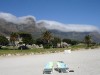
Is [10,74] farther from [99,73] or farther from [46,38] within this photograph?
[46,38]

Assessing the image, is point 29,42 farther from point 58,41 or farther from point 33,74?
point 33,74

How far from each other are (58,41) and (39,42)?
15421 mm

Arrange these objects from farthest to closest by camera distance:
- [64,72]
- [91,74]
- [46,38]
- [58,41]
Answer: [58,41] < [46,38] < [64,72] < [91,74]

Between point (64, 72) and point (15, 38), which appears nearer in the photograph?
point (64, 72)

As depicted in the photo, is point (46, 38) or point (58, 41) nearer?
point (46, 38)

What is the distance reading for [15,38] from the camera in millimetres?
141750

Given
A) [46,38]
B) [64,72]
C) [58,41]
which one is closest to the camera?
[64,72]

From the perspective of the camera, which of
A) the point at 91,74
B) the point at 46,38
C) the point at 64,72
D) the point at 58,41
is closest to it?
the point at 91,74

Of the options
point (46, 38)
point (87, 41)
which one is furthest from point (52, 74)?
point (87, 41)

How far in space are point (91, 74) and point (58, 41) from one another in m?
131

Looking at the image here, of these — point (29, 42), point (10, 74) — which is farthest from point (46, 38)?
point (10, 74)

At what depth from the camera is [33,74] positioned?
2375 centimetres

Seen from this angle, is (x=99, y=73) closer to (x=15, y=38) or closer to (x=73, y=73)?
(x=73, y=73)

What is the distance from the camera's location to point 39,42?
16100 centimetres
